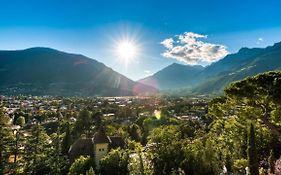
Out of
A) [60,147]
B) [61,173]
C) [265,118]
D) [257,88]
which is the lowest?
[61,173]

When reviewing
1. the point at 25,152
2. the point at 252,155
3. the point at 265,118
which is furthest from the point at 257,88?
the point at 25,152

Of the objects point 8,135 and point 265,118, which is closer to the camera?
point 265,118

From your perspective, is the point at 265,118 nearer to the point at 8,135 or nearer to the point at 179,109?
the point at 8,135

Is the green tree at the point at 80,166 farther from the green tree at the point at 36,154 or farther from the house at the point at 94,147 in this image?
the green tree at the point at 36,154

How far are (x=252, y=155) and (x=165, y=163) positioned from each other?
1071 centimetres

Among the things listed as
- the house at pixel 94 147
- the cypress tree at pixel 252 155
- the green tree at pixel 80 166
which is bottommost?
the green tree at pixel 80 166

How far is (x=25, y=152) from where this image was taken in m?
49.8

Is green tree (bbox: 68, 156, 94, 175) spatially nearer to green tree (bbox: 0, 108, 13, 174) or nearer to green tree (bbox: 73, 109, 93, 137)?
green tree (bbox: 0, 108, 13, 174)

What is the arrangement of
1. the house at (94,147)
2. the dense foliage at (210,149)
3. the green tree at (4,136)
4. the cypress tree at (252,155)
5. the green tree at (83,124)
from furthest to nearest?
1. the green tree at (83,124)
2. the house at (94,147)
3. the green tree at (4,136)
4. the cypress tree at (252,155)
5. the dense foliage at (210,149)

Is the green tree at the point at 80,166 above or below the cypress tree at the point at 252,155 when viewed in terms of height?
below

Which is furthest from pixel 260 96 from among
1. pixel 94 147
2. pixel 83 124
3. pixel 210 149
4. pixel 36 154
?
pixel 83 124

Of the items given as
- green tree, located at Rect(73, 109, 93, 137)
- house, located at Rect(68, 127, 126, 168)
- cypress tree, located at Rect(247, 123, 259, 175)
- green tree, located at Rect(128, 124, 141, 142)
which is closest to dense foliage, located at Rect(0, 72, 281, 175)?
cypress tree, located at Rect(247, 123, 259, 175)

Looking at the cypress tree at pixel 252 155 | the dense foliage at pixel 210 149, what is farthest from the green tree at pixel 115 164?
the cypress tree at pixel 252 155

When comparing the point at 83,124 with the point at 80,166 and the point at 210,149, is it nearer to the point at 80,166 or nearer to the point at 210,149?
the point at 80,166
